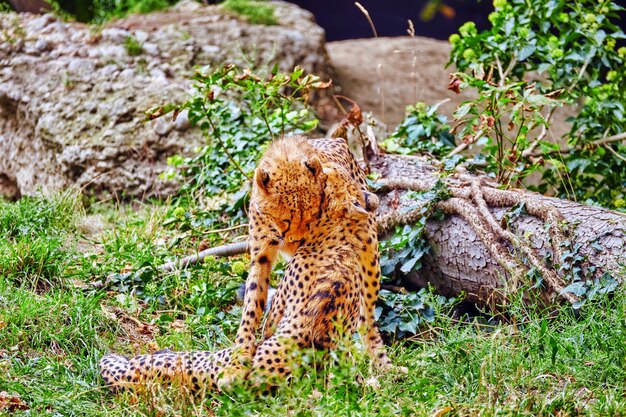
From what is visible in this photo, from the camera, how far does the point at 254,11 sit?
31.4ft

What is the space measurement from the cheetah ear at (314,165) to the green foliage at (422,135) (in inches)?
98.5

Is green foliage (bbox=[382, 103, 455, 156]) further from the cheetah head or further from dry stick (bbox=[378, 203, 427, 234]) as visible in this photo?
the cheetah head

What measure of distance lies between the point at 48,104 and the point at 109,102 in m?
0.71

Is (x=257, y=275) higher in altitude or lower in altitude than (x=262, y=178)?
lower

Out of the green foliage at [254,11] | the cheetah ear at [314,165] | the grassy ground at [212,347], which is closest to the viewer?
the grassy ground at [212,347]

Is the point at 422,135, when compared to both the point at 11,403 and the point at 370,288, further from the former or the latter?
A: the point at 11,403

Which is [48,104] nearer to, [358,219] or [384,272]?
[384,272]

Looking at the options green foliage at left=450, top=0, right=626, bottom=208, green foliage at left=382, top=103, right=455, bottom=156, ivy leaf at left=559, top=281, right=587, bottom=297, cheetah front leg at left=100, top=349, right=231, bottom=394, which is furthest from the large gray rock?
ivy leaf at left=559, top=281, right=587, bottom=297

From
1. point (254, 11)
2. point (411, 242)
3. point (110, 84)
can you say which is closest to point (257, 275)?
point (411, 242)

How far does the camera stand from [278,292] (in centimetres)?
413

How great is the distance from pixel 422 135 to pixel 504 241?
1851 millimetres

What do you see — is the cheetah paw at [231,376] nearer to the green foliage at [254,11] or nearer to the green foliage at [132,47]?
the green foliage at [132,47]

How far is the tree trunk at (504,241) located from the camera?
4.57m

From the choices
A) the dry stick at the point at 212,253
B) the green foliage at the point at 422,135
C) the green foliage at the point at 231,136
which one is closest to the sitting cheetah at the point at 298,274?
the dry stick at the point at 212,253
